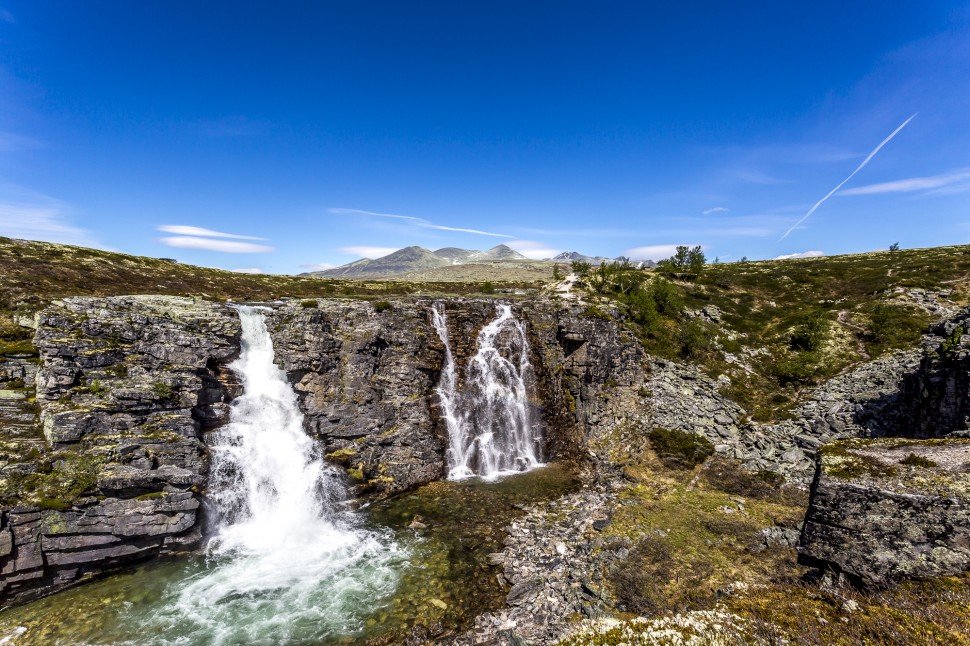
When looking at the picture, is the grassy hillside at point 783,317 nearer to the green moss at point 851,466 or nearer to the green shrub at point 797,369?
the green shrub at point 797,369

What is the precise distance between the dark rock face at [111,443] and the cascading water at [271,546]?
1.98 metres

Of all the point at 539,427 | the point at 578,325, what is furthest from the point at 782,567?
the point at 578,325

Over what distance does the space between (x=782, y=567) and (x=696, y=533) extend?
4.53m

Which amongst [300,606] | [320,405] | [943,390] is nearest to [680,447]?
[943,390]

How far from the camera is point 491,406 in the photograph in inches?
1435

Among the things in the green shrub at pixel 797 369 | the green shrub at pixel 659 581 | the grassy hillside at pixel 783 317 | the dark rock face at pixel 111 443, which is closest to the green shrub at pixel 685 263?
the grassy hillside at pixel 783 317

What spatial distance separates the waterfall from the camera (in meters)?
34.0

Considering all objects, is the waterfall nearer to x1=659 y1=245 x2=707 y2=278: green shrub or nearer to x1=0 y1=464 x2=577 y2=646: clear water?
x1=0 y1=464 x2=577 y2=646: clear water

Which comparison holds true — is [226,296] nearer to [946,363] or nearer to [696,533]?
[696,533]

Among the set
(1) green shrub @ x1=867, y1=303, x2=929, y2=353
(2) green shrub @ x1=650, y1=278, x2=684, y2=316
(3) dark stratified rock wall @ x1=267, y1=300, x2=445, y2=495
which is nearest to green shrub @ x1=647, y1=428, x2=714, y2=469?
(3) dark stratified rock wall @ x1=267, y1=300, x2=445, y2=495

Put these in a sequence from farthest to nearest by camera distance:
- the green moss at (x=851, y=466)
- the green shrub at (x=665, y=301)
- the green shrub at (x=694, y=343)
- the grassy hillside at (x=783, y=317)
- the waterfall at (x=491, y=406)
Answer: the green shrub at (x=665, y=301)
the green shrub at (x=694, y=343)
the grassy hillside at (x=783, y=317)
the waterfall at (x=491, y=406)
the green moss at (x=851, y=466)

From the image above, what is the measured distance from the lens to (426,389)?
35.0 m

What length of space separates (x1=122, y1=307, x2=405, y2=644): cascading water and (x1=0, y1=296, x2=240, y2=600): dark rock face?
198cm

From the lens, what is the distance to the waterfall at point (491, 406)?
1339 inches
